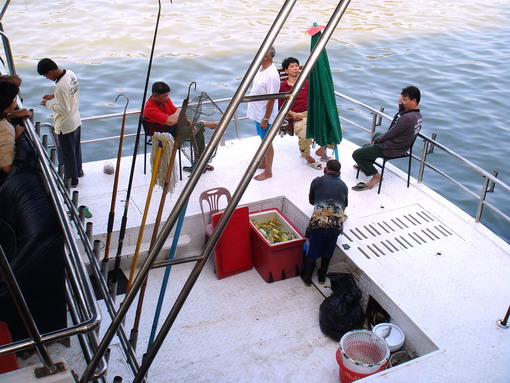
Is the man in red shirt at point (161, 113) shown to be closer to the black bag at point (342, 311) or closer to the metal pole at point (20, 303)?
the black bag at point (342, 311)

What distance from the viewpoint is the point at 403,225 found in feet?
19.9

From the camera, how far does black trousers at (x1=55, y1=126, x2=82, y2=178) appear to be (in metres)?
6.16

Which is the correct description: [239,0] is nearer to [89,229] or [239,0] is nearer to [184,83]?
[184,83]

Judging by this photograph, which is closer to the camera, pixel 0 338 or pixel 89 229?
pixel 0 338

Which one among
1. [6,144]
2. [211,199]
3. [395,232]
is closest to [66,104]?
[211,199]

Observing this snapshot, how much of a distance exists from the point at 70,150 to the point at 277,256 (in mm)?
2552

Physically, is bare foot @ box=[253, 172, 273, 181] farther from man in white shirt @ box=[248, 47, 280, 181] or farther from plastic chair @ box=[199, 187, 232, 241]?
plastic chair @ box=[199, 187, 232, 241]

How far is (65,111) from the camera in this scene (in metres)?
5.97

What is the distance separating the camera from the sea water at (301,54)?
12094mm

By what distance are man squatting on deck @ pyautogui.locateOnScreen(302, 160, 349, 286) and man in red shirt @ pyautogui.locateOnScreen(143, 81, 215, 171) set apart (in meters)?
1.32

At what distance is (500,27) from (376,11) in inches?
156

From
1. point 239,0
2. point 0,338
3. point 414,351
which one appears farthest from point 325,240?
point 239,0

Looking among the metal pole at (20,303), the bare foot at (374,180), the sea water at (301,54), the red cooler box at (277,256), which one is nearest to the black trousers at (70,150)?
the red cooler box at (277,256)

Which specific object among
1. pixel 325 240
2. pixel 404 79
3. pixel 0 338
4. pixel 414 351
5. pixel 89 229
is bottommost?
pixel 404 79
